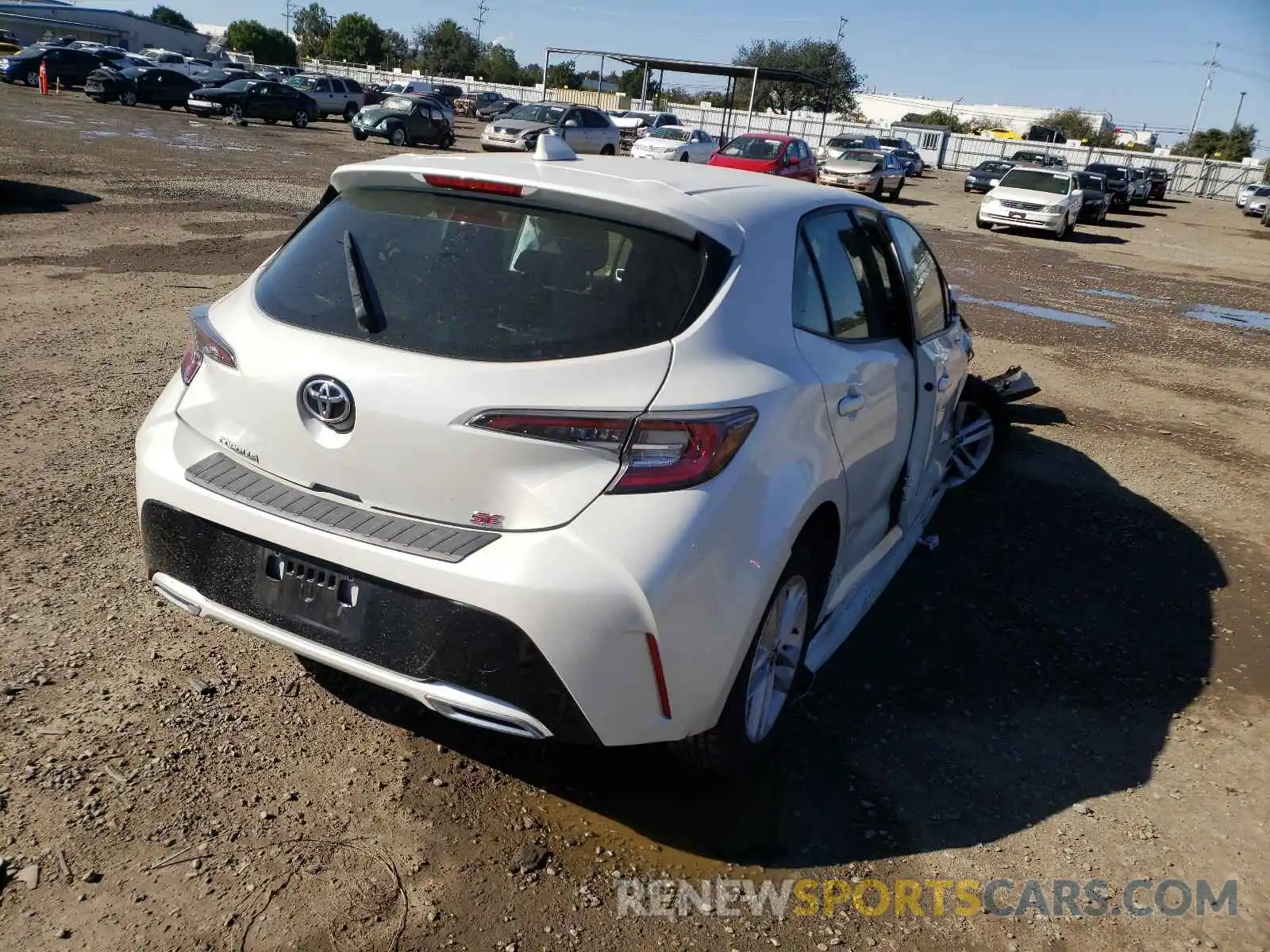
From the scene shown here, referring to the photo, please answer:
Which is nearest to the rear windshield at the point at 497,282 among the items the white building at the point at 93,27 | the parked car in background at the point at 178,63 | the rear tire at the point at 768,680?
the rear tire at the point at 768,680

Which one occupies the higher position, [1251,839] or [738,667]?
[738,667]

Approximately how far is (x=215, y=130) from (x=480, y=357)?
31.9 meters

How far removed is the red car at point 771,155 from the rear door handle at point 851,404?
21993mm

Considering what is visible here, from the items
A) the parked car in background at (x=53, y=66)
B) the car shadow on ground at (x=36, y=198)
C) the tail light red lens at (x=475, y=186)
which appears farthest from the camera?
the parked car in background at (x=53, y=66)

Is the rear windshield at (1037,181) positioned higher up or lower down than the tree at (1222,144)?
lower down

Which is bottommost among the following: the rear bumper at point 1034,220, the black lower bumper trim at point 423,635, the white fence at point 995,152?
the black lower bumper trim at point 423,635

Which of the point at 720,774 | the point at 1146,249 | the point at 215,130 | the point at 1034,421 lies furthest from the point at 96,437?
the point at 215,130

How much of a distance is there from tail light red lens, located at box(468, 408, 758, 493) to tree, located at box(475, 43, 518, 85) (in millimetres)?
107088

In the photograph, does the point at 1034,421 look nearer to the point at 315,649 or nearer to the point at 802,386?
the point at 802,386

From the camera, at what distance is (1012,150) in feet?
→ 210

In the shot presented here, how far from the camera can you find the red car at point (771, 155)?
2456 cm

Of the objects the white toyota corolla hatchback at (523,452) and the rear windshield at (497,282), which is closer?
the white toyota corolla hatchback at (523,452)

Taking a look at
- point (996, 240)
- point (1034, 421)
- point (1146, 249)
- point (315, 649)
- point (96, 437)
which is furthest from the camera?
point (1146, 249)

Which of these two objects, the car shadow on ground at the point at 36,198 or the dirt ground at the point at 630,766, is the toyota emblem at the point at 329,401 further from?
the car shadow on ground at the point at 36,198
